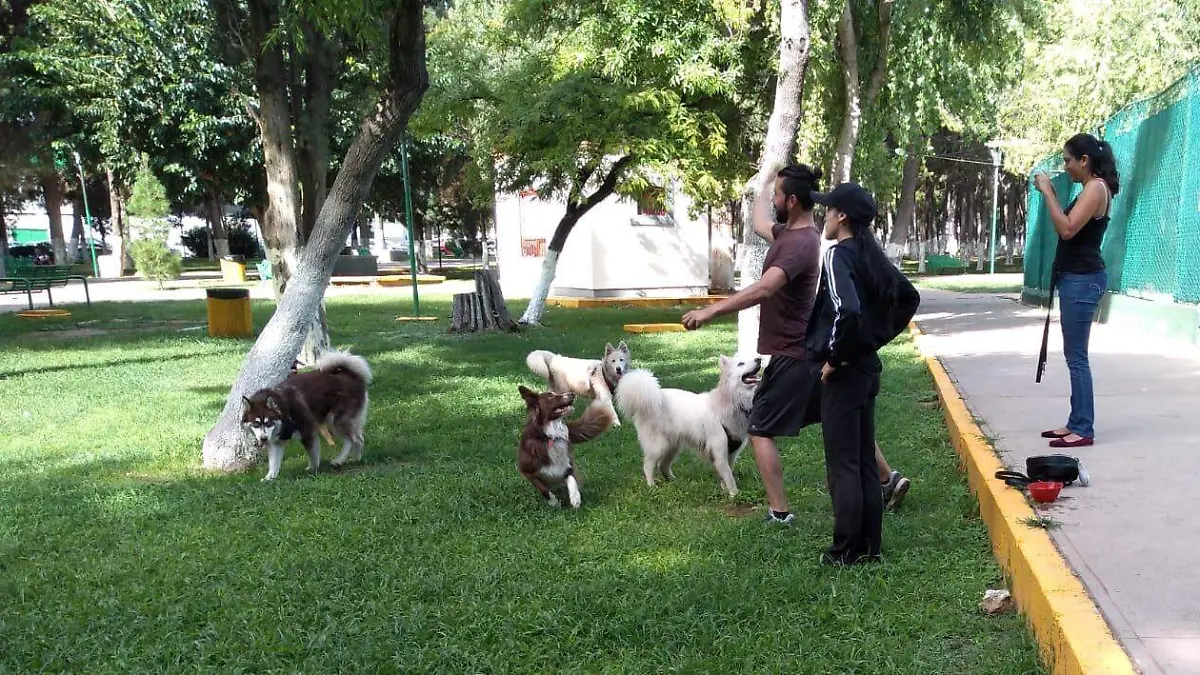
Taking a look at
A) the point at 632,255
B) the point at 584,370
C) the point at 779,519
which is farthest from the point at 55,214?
the point at 779,519

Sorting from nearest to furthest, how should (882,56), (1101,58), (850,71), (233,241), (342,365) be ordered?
1. (342,365)
2. (850,71)
3. (882,56)
4. (1101,58)
5. (233,241)

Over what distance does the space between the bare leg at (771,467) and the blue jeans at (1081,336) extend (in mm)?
2177

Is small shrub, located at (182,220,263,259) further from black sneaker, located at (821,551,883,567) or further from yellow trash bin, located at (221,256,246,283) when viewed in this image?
black sneaker, located at (821,551,883,567)

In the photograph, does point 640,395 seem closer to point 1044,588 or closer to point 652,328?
point 1044,588

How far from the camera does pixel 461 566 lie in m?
4.49

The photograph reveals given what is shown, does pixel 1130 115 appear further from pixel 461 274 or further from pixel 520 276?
pixel 461 274

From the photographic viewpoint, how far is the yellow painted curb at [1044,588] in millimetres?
2850

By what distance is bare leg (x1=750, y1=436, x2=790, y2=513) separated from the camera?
4637mm

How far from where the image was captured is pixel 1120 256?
11.6 m

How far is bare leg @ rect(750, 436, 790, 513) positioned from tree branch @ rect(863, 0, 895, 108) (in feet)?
34.6

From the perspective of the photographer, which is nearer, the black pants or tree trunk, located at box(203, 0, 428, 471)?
the black pants

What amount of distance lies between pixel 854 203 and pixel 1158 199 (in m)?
8.79

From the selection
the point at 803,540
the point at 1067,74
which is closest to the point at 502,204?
the point at 1067,74

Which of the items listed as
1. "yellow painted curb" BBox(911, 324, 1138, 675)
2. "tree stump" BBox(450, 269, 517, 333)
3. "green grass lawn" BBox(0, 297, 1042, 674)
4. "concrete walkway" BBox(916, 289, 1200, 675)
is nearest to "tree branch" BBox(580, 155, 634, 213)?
"tree stump" BBox(450, 269, 517, 333)
